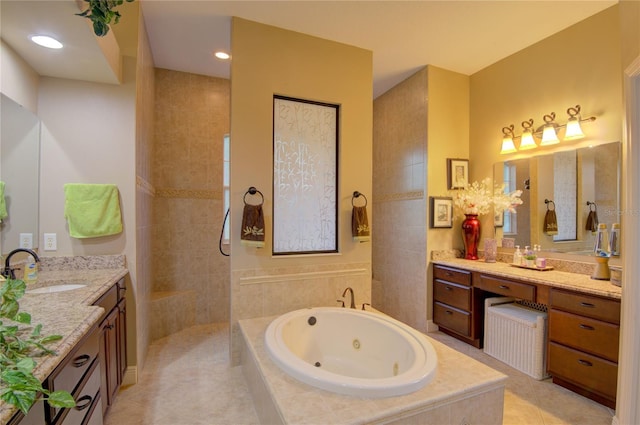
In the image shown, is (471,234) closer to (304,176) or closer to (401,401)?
(304,176)

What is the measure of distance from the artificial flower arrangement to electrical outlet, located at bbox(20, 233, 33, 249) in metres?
3.73

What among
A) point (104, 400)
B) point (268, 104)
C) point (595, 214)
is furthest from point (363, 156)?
point (104, 400)

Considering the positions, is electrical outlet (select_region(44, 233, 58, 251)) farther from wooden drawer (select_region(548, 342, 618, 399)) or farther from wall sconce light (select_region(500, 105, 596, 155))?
wall sconce light (select_region(500, 105, 596, 155))

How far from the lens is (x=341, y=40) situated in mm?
2869

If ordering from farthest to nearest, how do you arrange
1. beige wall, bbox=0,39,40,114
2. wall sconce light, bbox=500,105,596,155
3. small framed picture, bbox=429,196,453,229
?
small framed picture, bbox=429,196,453,229
wall sconce light, bbox=500,105,596,155
beige wall, bbox=0,39,40,114

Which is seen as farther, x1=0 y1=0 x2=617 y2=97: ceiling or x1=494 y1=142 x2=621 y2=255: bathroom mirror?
x1=494 y1=142 x2=621 y2=255: bathroom mirror

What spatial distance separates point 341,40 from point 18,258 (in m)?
2.95

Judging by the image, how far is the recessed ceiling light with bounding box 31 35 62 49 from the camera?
175cm

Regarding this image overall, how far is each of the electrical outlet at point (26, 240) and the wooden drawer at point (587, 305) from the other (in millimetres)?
3698

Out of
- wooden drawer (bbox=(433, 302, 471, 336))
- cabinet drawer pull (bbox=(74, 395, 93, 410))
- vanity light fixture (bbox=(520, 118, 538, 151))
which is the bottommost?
wooden drawer (bbox=(433, 302, 471, 336))

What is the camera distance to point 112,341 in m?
1.92

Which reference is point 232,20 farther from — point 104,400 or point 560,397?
point 560,397

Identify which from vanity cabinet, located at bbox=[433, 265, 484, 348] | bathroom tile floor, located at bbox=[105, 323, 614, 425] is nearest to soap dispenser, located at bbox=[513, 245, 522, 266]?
vanity cabinet, located at bbox=[433, 265, 484, 348]

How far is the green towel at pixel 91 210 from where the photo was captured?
2166 mm
